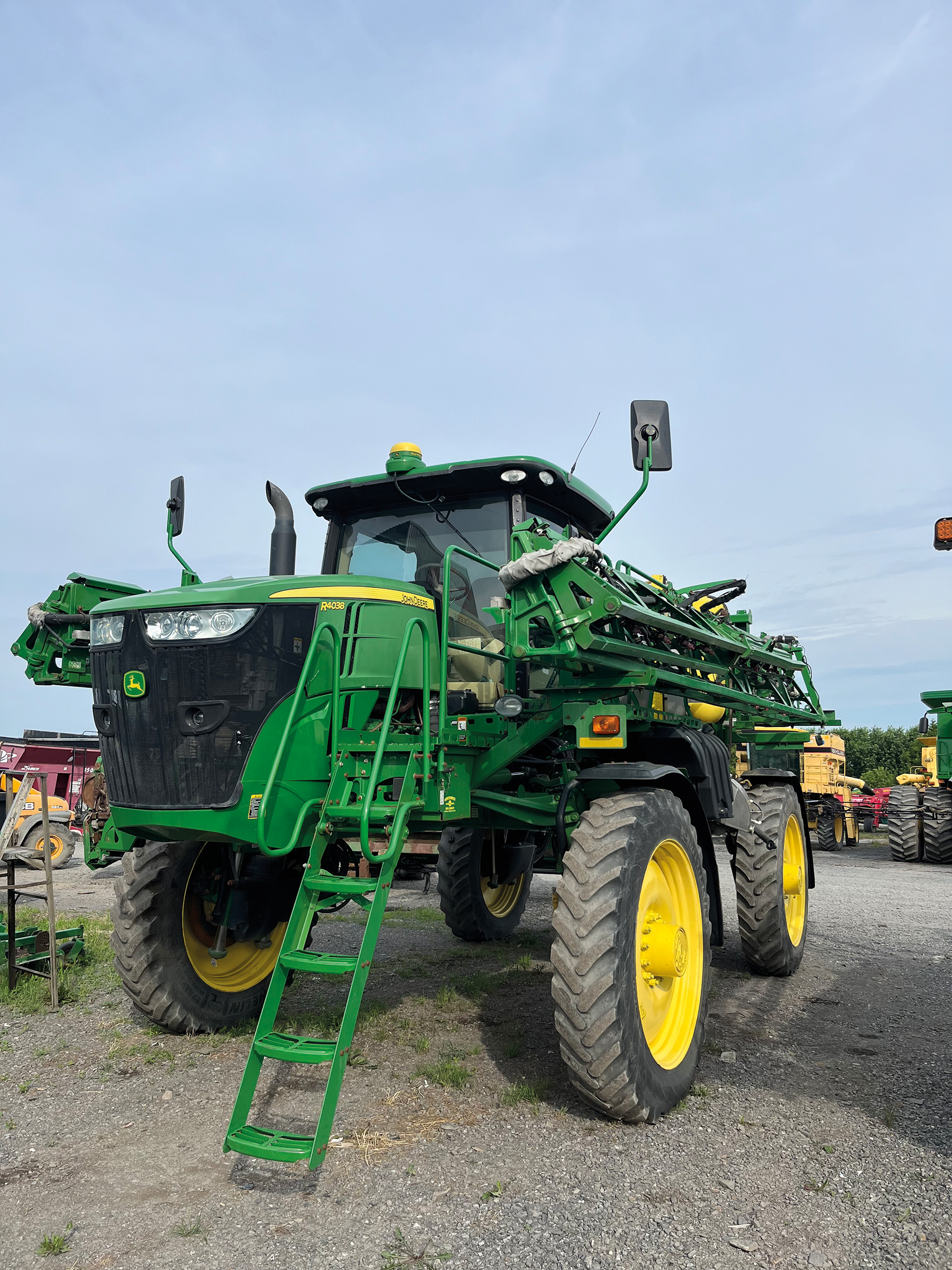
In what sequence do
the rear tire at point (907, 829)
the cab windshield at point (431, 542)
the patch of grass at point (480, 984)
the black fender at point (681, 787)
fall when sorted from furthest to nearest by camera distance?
the rear tire at point (907, 829) → the patch of grass at point (480, 984) → the cab windshield at point (431, 542) → the black fender at point (681, 787)

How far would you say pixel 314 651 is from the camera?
13.7 ft

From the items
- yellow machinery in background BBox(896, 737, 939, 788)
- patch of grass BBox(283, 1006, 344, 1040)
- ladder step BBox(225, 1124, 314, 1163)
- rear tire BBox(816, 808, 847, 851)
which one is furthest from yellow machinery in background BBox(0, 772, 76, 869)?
rear tire BBox(816, 808, 847, 851)

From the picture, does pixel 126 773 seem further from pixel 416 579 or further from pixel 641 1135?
pixel 641 1135

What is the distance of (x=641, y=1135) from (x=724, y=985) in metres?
2.84

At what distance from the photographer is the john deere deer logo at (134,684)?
423 cm

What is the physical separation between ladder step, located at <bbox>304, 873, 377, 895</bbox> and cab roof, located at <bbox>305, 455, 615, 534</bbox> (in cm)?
249

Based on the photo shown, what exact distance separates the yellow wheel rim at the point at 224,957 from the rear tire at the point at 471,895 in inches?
70.5

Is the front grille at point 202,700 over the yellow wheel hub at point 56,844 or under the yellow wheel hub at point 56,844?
over

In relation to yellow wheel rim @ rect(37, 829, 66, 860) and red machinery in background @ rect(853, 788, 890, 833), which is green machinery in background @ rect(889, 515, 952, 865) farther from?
yellow wheel rim @ rect(37, 829, 66, 860)

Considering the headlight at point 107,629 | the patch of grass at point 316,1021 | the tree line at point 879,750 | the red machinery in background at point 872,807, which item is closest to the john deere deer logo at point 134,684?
the headlight at point 107,629

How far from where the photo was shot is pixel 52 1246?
9.53 ft

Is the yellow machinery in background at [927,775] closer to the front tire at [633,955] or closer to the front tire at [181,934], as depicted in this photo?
the front tire at [633,955]

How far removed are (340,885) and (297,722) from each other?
0.77 meters

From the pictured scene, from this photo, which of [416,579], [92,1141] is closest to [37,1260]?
[92,1141]
